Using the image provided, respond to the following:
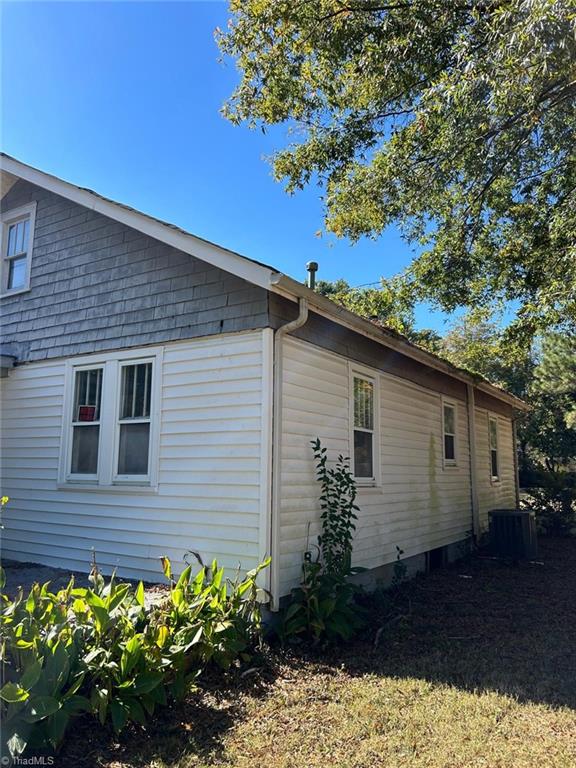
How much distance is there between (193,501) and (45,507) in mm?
2720

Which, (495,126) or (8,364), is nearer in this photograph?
(495,126)

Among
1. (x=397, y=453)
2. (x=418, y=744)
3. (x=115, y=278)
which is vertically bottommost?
(x=418, y=744)

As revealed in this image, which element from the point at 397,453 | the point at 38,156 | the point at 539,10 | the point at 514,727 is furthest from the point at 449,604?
the point at 38,156

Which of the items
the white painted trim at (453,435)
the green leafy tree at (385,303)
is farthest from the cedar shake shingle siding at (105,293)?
the white painted trim at (453,435)

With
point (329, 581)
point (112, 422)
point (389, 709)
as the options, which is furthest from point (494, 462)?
point (389, 709)

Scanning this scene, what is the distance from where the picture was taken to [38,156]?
26.0 feet

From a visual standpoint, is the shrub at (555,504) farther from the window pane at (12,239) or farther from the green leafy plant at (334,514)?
the window pane at (12,239)

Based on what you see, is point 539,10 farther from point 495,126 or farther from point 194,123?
point 194,123

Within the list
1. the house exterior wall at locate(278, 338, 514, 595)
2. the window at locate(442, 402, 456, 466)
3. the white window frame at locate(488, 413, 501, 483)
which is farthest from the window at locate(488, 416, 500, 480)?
the window at locate(442, 402, 456, 466)

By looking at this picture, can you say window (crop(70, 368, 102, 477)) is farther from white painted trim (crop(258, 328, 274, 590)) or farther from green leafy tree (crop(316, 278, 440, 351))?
green leafy tree (crop(316, 278, 440, 351))

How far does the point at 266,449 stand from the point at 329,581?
1474mm

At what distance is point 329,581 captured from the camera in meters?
5.34

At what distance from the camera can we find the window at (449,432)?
10336 millimetres

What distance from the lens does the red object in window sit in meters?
6.92
